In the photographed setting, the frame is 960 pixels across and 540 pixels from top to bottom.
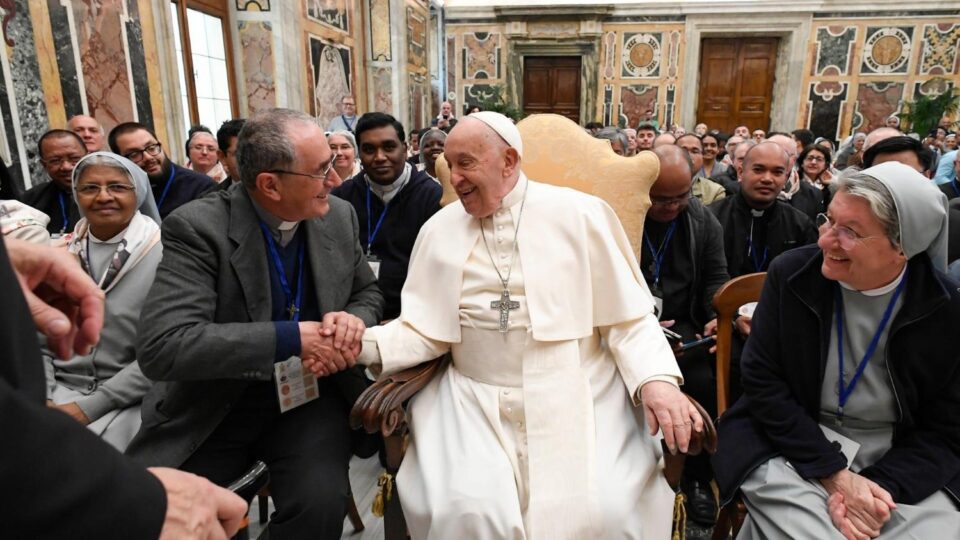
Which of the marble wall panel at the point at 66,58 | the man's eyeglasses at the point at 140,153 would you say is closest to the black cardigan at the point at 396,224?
the man's eyeglasses at the point at 140,153

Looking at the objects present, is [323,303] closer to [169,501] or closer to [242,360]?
[242,360]

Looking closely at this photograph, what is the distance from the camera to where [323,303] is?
2141 millimetres

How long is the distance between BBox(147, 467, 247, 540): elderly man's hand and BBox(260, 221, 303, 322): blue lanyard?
46.3 inches

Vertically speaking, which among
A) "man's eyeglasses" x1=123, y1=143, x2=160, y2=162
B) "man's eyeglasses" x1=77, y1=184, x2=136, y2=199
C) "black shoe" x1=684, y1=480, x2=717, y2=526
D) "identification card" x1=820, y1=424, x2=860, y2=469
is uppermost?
"man's eyeglasses" x1=123, y1=143, x2=160, y2=162

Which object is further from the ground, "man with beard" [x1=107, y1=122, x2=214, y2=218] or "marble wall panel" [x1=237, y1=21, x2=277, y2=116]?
"marble wall panel" [x1=237, y1=21, x2=277, y2=116]

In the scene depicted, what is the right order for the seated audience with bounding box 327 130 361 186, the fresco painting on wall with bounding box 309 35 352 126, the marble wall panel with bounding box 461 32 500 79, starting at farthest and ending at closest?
the marble wall panel with bounding box 461 32 500 79 → the fresco painting on wall with bounding box 309 35 352 126 → the seated audience with bounding box 327 130 361 186

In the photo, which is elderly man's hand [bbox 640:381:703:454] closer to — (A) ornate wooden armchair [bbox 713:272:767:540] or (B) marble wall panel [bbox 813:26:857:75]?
(A) ornate wooden armchair [bbox 713:272:767:540]

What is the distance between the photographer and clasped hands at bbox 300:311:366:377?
6.17 feet

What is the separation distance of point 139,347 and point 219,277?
32cm

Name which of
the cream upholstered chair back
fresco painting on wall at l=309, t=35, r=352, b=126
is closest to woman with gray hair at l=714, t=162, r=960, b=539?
the cream upholstered chair back

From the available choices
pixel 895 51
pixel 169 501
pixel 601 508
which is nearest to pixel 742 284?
pixel 601 508

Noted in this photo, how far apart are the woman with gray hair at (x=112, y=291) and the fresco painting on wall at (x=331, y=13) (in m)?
6.85

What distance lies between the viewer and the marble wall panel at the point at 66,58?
14.4 feet

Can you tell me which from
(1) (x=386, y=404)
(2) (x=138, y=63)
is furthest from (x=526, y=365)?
(2) (x=138, y=63)
